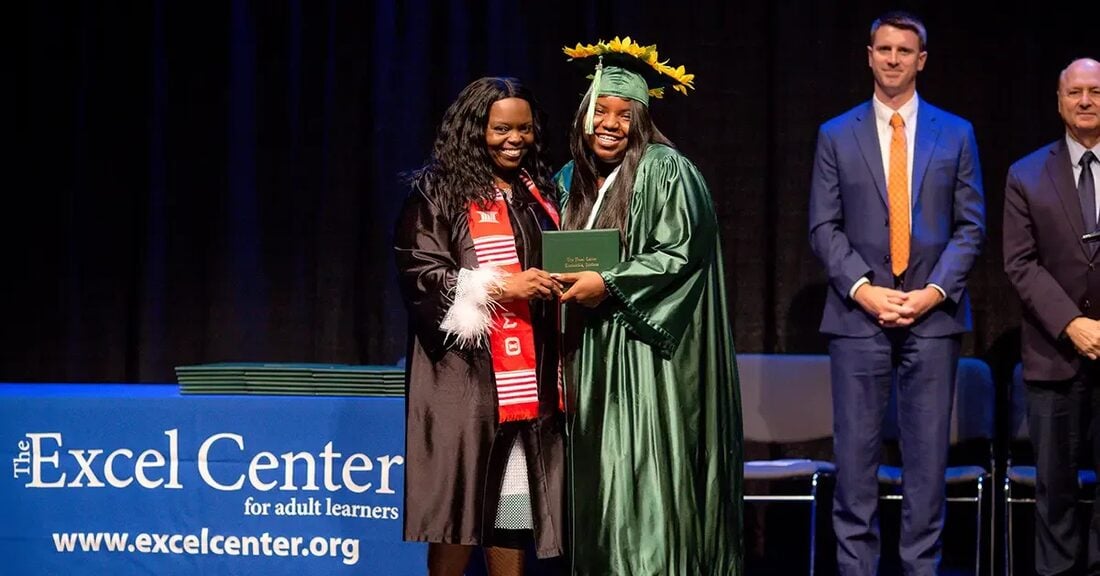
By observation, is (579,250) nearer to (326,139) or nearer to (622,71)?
(622,71)

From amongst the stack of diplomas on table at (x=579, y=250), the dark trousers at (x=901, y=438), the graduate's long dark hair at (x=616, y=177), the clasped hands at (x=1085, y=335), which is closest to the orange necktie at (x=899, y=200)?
the dark trousers at (x=901, y=438)

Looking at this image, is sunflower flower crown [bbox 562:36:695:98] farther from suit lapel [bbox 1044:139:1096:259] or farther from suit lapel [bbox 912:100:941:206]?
suit lapel [bbox 1044:139:1096:259]

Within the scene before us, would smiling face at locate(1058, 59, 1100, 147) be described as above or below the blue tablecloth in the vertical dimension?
above

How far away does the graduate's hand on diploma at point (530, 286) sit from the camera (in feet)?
12.5

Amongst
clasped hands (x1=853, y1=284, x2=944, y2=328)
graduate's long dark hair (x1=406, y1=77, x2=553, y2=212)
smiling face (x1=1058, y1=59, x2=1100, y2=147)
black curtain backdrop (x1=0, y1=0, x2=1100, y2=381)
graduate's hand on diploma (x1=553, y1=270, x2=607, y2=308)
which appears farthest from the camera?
black curtain backdrop (x1=0, y1=0, x2=1100, y2=381)

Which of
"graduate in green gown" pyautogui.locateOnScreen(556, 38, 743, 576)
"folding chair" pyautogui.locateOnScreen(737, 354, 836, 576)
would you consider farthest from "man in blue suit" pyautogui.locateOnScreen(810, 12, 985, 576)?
"folding chair" pyautogui.locateOnScreen(737, 354, 836, 576)

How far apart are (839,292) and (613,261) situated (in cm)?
119

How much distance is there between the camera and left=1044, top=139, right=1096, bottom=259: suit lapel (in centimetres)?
476

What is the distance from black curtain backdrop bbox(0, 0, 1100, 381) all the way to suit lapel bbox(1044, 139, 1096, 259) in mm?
993

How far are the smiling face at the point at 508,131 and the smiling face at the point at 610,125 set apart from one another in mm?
220

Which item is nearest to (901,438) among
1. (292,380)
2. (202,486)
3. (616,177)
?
(616,177)

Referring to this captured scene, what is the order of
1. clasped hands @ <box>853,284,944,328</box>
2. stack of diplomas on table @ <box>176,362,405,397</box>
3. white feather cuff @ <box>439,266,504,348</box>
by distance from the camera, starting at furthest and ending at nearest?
stack of diplomas on table @ <box>176,362,405,397</box> < clasped hands @ <box>853,284,944,328</box> < white feather cuff @ <box>439,266,504,348</box>

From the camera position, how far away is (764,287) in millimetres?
5965

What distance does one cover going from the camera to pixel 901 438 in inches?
184
